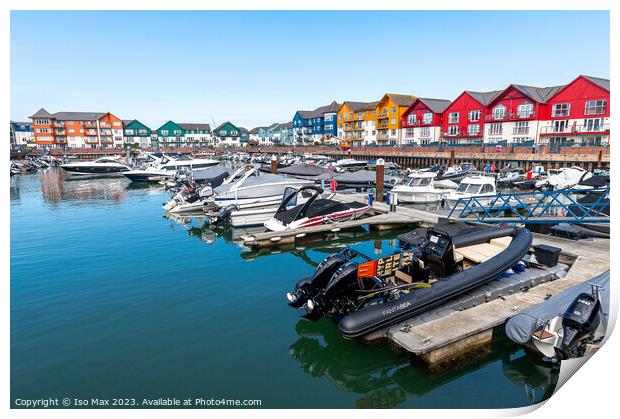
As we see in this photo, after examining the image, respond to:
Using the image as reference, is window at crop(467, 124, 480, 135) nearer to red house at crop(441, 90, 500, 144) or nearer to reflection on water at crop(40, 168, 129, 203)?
red house at crop(441, 90, 500, 144)

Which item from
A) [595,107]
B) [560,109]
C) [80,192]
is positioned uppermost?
[560,109]

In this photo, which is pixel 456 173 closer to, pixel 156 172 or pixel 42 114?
pixel 156 172

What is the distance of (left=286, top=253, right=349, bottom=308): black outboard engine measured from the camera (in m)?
9.02

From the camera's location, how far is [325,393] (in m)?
7.07

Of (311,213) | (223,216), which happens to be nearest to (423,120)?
Answer: (311,213)

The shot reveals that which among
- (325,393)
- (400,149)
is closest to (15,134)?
(400,149)

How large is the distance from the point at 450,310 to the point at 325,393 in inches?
149

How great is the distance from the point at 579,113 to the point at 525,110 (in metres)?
6.72

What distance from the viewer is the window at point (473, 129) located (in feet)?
194

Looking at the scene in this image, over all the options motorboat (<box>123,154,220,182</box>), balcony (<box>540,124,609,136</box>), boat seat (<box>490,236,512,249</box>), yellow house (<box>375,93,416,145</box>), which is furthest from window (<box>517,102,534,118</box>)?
boat seat (<box>490,236,512,249</box>)

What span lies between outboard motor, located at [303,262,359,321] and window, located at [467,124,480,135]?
194 feet

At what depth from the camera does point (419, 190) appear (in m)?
25.5

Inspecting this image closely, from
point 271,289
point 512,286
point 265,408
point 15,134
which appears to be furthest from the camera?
point 15,134

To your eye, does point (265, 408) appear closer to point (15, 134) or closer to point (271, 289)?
point (271, 289)
